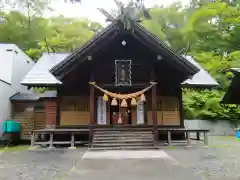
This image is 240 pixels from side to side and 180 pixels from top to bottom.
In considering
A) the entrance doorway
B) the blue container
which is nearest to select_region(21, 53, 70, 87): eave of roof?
the blue container

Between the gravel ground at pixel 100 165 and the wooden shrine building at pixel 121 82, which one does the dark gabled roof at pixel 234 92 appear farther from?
the wooden shrine building at pixel 121 82

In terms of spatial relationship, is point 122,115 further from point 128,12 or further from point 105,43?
point 128,12

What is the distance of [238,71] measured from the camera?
4754mm

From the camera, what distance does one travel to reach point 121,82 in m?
13.7

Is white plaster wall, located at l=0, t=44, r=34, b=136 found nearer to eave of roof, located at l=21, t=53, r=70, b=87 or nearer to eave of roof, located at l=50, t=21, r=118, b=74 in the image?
eave of roof, located at l=21, t=53, r=70, b=87

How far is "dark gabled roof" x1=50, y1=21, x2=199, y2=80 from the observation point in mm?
12862

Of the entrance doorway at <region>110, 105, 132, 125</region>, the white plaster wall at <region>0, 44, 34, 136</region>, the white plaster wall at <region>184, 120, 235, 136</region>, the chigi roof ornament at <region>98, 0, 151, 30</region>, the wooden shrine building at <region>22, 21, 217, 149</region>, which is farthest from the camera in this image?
the white plaster wall at <region>184, 120, 235, 136</region>

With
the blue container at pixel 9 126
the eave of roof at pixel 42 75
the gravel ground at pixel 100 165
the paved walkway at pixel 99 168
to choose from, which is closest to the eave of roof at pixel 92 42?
the eave of roof at pixel 42 75

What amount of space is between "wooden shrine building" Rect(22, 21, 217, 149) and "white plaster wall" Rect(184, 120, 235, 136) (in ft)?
23.6

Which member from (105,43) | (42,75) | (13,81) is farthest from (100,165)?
(13,81)

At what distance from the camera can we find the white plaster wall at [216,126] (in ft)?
72.2

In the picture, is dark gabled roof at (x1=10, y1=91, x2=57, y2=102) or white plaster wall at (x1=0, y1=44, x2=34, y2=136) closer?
white plaster wall at (x1=0, y1=44, x2=34, y2=136)

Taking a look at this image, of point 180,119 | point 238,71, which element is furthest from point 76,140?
point 238,71

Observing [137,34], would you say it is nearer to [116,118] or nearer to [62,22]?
[116,118]
